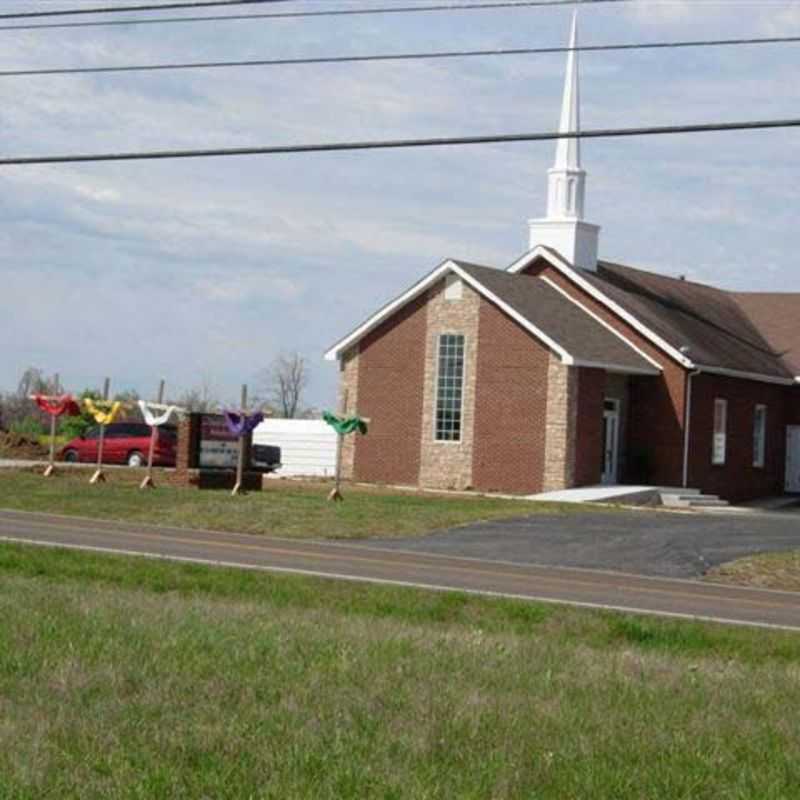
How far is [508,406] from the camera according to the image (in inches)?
1785

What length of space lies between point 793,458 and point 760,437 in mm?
2622

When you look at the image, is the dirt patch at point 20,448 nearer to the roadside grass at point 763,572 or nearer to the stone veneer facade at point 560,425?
the stone veneer facade at point 560,425

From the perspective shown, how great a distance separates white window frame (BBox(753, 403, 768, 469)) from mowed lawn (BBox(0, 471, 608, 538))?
1554 centimetres

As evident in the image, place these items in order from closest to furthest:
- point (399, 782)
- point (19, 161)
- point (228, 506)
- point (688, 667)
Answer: point (399, 782) < point (688, 667) < point (19, 161) < point (228, 506)

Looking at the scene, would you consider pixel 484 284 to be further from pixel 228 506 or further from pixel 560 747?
pixel 560 747

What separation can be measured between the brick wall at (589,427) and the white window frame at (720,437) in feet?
15.4

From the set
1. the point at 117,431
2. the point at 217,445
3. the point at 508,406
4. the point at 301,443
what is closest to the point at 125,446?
the point at 117,431

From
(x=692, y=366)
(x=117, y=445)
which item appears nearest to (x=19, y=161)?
(x=692, y=366)

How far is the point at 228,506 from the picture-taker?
32844 mm

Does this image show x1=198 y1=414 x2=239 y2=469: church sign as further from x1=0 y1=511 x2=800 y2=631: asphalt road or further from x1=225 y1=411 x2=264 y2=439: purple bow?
x1=0 y1=511 x2=800 y2=631: asphalt road

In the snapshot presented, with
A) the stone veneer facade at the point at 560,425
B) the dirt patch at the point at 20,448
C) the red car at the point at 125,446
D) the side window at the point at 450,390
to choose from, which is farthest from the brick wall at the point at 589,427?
the dirt patch at the point at 20,448

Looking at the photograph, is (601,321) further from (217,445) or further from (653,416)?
(217,445)

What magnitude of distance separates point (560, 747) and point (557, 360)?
35277 mm

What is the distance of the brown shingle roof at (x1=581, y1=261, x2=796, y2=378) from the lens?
1917 inches
